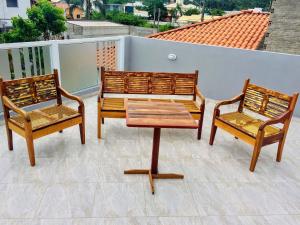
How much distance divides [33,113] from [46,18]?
21166 millimetres

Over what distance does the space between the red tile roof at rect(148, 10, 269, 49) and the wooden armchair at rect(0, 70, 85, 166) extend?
18.0 ft

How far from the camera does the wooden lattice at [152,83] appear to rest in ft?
14.8

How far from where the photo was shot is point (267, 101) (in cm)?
380

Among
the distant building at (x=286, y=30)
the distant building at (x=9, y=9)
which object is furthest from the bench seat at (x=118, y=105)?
the distant building at (x=9, y=9)

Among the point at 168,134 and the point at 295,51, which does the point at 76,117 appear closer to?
the point at 168,134

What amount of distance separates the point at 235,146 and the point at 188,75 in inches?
54.6

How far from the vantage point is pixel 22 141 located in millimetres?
3816

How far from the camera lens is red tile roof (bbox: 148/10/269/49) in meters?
8.20

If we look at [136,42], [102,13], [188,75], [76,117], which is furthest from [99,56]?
[102,13]

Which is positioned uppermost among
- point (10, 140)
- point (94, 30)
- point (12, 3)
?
point (12, 3)

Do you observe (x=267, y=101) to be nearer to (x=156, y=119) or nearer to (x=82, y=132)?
(x=156, y=119)

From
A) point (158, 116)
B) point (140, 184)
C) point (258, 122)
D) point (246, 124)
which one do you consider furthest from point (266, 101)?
point (140, 184)

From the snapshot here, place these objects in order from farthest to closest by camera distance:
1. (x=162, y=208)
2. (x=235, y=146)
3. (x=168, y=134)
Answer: (x=168, y=134) → (x=235, y=146) → (x=162, y=208)

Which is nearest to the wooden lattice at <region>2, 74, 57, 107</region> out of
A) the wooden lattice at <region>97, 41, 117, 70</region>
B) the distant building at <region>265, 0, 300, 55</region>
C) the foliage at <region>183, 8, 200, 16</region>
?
the wooden lattice at <region>97, 41, 117, 70</region>
